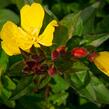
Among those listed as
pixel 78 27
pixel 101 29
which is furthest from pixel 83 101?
pixel 78 27

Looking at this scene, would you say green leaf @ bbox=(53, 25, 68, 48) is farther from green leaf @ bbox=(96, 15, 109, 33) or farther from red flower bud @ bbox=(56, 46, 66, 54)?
green leaf @ bbox=(96, 15, 109, 33)

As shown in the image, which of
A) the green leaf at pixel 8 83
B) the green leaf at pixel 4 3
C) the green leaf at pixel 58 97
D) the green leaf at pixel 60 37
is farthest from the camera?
the green leaf at pixel 4 3

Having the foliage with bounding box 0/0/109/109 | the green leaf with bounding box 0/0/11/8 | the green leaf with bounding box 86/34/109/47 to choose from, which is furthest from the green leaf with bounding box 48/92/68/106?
the green leaf with bounding box 0/0/11/8

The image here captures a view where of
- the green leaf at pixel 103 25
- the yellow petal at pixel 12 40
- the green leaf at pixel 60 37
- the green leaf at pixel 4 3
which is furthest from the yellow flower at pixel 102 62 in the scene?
the green leaf at pixel 4 3

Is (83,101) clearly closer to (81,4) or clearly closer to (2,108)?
(2,108)

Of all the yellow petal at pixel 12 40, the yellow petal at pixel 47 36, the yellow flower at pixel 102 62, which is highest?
the yellow petal at pixel 12 40

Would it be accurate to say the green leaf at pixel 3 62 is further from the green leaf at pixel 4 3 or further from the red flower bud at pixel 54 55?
the green leaf at pixel 4 3

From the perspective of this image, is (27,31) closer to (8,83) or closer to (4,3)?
(8,83)
